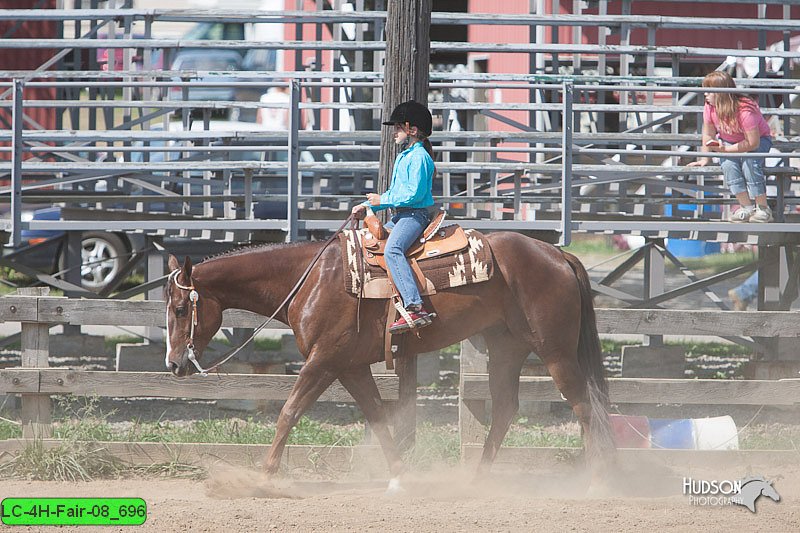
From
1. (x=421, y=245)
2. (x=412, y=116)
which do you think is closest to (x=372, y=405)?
(x=421, y=245)

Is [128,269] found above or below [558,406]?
above

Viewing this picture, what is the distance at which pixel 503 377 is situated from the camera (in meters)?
7.22

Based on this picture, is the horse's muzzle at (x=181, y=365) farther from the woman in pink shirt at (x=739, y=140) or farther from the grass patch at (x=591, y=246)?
the grass patch at (x=591, y=246)

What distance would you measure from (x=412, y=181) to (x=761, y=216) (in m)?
3.78

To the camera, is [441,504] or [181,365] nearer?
[441,504]

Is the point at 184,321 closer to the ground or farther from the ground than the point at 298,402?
farther from the ground

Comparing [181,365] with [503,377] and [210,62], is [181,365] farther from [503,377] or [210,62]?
[210,62]

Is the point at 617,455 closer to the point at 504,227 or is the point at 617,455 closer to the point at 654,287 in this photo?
the point at 504,227

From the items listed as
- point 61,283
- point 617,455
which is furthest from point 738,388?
point 61,283

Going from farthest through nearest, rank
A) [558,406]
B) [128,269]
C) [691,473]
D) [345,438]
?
[128,269]
[558,406]
[345,438]
[691,473]

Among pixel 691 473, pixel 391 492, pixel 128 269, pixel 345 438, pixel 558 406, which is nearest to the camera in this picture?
pixel 391 492

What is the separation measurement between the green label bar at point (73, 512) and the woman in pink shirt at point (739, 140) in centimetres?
571

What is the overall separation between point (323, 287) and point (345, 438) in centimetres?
167

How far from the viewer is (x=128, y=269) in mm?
12086
